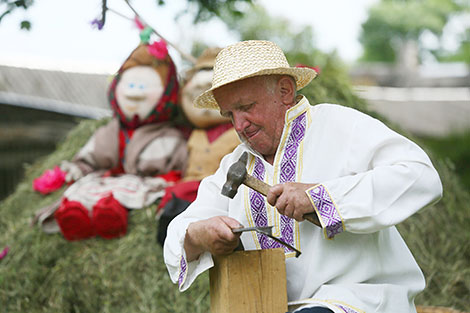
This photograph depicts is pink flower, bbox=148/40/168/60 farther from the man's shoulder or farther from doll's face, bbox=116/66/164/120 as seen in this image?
the man's shoulder

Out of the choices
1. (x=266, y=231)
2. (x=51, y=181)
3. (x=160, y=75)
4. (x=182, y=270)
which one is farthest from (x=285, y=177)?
(x=51, y=181)

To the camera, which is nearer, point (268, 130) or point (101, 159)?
point (268, 130)

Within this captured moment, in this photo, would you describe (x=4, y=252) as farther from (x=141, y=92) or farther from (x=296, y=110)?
(x=296, y=110)

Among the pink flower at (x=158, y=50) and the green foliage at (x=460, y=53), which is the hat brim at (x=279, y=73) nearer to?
the pink flower at (x=158, y=50)

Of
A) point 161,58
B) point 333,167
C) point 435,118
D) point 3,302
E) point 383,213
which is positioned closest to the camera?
point 383,213

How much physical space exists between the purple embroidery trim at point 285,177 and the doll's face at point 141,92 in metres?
2.31

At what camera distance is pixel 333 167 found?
2059mm

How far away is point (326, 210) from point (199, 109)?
2427 mm

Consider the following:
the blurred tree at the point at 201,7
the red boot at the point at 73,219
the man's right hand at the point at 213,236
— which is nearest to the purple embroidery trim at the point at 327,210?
the man's right hand at the point at 213,236

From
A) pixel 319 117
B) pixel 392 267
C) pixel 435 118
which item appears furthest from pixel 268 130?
pixel 435 118

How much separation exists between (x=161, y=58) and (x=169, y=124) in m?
0.49

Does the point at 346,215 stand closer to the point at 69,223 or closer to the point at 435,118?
the point at 69,223

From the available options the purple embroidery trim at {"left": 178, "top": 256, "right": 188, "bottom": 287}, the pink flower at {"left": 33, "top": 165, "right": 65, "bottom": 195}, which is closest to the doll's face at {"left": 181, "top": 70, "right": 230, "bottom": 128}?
the pink flower at {"left": 33, "top": 165, "right": 65, "bottom": 195}

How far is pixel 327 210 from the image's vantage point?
6.07 ft
